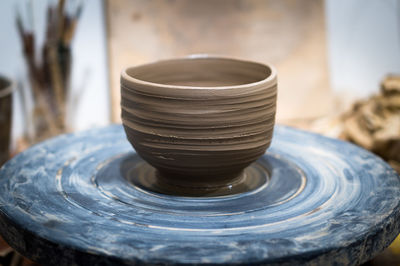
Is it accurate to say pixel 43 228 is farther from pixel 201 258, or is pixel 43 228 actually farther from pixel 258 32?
pixel 258 32

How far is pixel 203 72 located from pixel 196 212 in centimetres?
49

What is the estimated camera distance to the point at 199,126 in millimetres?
1020

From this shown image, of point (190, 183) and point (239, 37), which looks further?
point (239, 37)

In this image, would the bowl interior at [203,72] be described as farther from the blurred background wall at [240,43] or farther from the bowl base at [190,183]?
the blurred background wall at [240,43]

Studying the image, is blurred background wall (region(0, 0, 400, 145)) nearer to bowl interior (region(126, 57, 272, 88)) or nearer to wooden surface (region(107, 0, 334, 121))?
wooden surface (region(107, 0, 334, 121))

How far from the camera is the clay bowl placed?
101 centimetres

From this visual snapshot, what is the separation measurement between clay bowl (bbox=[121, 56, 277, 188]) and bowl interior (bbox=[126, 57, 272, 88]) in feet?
0.43

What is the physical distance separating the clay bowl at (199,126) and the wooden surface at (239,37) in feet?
5.22

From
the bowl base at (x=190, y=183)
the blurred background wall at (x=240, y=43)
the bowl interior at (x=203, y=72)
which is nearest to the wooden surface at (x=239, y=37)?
the blurred background wall at (x=240, y=43)

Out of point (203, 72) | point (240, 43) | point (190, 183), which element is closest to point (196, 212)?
point (190, 183)

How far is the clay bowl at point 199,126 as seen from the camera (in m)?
1.01

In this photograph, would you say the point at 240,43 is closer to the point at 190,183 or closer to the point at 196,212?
the point at 190,183

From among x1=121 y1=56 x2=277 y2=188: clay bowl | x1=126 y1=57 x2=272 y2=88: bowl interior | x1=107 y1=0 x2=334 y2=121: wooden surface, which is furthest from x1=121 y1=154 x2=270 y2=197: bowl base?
x1=107 y1=0 x2=334 y2=121: wooden surface

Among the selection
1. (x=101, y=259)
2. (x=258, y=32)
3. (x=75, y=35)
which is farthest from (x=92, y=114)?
(x=101, y=259)
